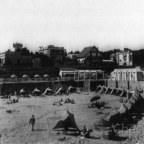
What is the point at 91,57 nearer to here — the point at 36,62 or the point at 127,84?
the point at 36,62

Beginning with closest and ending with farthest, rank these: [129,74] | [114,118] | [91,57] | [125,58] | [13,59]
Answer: [114,118] < [129,74] < [13,59] < [91,57] < [125,58]

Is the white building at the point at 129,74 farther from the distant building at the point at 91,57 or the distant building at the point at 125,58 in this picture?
the distant building at the point at 125,58

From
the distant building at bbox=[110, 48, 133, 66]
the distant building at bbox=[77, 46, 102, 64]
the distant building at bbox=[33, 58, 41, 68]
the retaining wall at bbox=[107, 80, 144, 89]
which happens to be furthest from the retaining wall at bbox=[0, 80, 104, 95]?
the distant building at bbox=[110, 48, 133, 66]

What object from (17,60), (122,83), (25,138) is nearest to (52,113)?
(25,138)

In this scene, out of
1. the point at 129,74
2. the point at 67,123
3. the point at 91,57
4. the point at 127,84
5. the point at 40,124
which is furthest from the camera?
the point at 91,57

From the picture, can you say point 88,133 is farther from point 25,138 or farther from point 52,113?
point 52,113

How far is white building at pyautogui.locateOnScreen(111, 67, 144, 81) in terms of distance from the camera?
126 feet

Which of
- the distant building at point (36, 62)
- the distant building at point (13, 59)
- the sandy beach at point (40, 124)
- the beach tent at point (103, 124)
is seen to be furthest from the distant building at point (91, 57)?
the beach tent at point (103, 124)

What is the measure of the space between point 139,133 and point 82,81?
2901cm

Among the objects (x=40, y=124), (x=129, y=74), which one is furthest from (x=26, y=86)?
(x=40, y=124)

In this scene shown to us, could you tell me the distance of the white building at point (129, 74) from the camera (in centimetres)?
3844

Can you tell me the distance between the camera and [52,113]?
22.8 meters

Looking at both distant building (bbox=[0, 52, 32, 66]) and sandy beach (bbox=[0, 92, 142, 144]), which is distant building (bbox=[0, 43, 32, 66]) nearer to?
distant building (bbox=[0, 52, 32, 66])

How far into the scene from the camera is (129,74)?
41000 mm
